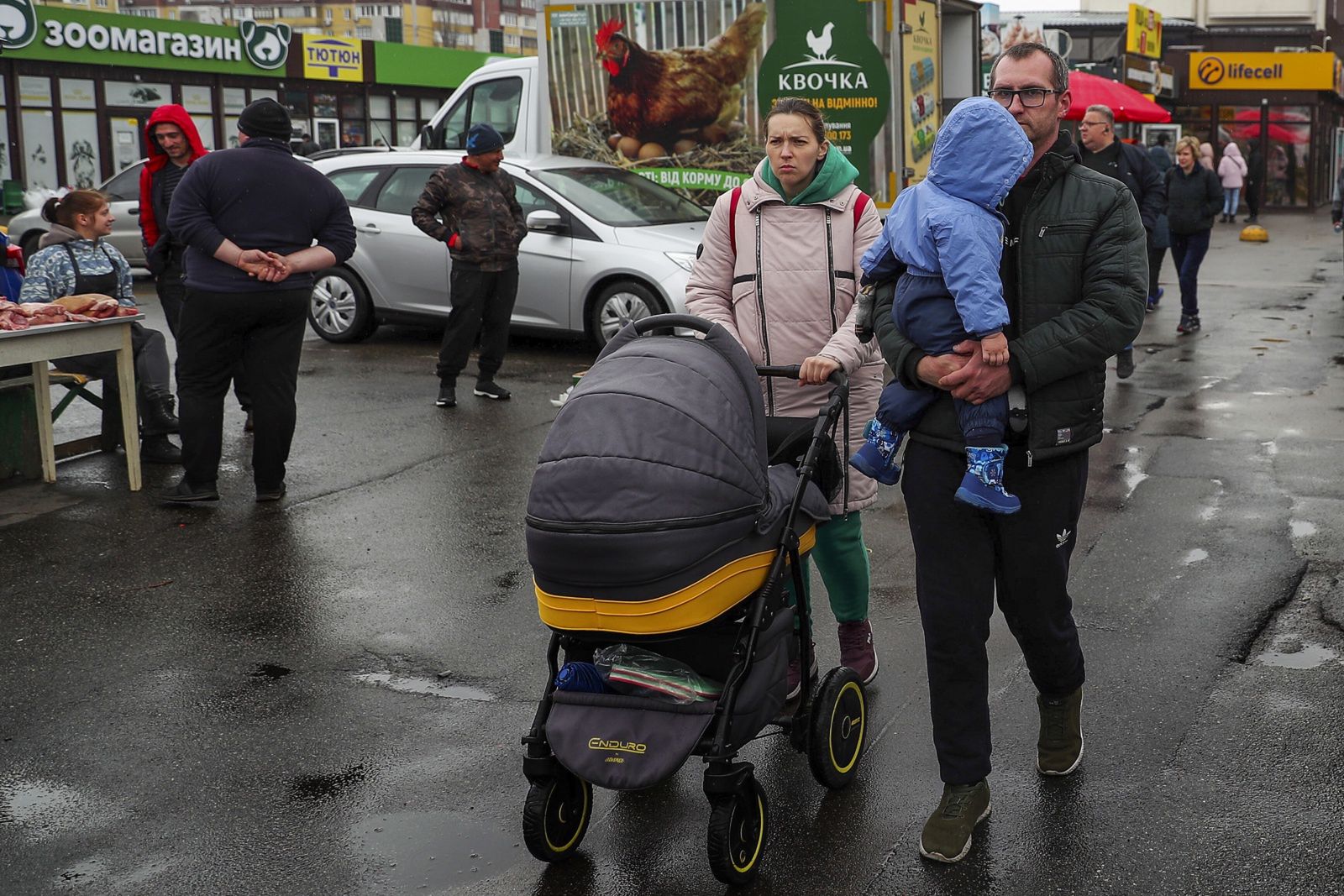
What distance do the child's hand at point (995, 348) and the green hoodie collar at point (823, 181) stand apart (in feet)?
4.06

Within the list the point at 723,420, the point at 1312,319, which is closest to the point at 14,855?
the point at 723,420

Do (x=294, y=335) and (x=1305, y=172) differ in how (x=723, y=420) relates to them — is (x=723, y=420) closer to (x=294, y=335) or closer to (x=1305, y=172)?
(x=294, y=335)

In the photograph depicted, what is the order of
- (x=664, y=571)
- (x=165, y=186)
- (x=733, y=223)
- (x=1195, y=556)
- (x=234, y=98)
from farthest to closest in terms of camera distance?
(x=234, y=98) → (x=165, y=186) → (x=1195, y=556) → (x=733, y=223) → (x=664, y=571)

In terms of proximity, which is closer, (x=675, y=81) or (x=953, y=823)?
(x=953, y=823)

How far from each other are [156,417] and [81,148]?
24382 mm

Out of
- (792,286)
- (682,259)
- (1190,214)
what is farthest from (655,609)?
(1190,214)

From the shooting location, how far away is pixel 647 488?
3391 millimetres

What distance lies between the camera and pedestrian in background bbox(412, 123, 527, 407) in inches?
404

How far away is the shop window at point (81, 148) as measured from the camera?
30344 millimetres

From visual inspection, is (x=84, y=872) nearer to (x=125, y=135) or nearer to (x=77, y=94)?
(x=77, y=94)

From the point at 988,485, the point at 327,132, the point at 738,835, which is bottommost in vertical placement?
the point at 738,835

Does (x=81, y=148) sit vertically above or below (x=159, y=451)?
above

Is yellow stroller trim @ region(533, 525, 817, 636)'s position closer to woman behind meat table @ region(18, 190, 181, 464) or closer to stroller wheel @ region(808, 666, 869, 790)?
stroller wheel @ region(808, 666, 869, 790)

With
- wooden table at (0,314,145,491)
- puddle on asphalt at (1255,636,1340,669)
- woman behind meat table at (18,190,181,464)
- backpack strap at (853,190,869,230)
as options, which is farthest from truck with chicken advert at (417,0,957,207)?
backpack strap at (853,190,869,230)
